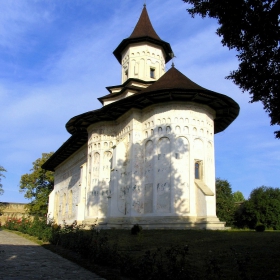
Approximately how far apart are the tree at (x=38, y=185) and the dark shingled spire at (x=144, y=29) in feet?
74.1

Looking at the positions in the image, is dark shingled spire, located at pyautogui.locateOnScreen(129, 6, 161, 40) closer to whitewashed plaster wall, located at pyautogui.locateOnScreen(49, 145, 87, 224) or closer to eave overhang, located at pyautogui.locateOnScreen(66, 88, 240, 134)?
eave overhang, located at pyautogui.locateOnScreen(66, 88, 240, 134)

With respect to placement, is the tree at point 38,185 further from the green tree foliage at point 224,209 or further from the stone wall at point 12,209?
the green tree foliage at point 224,209

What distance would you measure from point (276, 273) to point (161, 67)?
65.6ft

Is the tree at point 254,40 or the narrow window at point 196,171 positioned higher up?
the tree at point 254,40

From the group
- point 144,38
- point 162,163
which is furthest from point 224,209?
point 162,163

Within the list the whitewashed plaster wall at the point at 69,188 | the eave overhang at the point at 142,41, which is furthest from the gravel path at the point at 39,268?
the eave overhang at the point at 142,41

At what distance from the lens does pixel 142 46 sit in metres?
24.3

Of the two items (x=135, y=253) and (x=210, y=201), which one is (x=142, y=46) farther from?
(x=135, y=253)

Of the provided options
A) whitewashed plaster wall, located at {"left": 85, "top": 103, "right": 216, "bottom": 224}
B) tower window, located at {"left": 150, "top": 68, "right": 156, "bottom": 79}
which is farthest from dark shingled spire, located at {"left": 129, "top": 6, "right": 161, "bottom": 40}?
whitewashed plaster wall, located at {"left": 85, "top": 103, "right": 216, "bottom": 224}

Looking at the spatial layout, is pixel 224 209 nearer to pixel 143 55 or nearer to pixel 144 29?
pixel 143 55

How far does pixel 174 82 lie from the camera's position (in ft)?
58.6

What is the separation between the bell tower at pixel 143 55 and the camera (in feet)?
78.3

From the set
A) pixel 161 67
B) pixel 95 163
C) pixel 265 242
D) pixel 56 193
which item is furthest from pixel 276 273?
pixel 56 193

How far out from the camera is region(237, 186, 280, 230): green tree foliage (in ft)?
119
